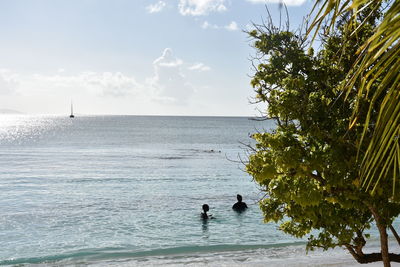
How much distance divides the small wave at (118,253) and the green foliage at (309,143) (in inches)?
450

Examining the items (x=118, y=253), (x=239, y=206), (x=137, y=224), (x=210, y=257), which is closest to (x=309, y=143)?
(x=210, y=257)

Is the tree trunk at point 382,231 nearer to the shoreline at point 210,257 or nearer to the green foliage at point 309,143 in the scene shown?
the green foliage at point 309,143

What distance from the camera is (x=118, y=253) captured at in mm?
19438

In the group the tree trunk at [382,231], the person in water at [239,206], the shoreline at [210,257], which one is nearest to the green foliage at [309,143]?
the tree trunk at [382,231]

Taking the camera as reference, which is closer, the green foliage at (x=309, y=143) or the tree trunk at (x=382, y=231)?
the green foliage at (x=309, y=143)

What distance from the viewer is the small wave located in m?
18.5

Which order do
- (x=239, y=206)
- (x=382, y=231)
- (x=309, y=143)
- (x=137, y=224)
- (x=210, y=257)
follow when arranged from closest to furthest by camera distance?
(x=309, y=143) < (x=382, y=231) < (x=210, y=257) < (x=137, y=224) < (x=239, y=206)

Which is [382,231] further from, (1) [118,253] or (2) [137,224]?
(2) [137,224]

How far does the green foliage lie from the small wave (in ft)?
37.5

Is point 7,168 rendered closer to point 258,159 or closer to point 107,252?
point 107,252

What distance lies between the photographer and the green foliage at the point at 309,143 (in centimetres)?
702

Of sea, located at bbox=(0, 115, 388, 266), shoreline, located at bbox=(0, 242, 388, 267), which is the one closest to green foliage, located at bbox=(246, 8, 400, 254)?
A: sea, located at bbox=(0, 115, 388, 266)

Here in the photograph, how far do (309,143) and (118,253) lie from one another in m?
14.3

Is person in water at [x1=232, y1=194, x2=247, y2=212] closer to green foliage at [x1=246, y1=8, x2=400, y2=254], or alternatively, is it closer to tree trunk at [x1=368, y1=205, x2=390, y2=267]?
green foliage at [x1=246, y1=8, x2=400, y2=254]
